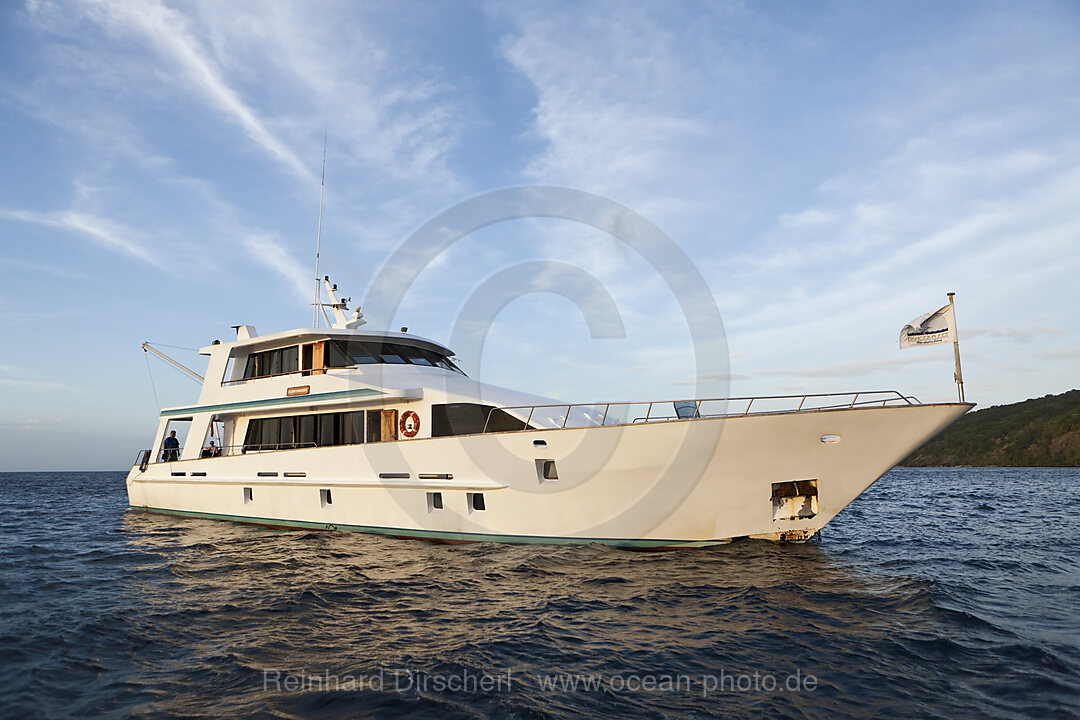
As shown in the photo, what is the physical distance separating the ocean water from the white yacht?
71cm

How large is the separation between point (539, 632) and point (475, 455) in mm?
4636

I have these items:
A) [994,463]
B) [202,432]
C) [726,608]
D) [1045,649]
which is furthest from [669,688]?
[994,463]

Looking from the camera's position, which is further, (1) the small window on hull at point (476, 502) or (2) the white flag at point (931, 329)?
(1) the small window on hull at point (476, 502)

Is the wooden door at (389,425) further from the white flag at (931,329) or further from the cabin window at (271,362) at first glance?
the white flag at (931,329)

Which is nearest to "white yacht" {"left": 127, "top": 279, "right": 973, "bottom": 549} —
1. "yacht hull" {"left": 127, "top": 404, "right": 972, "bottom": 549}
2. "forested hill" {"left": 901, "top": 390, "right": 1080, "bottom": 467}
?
"yacht hull" {"left": 127, "top": 404, "right": 972, "bottom": 549}

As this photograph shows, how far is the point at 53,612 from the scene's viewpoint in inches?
297

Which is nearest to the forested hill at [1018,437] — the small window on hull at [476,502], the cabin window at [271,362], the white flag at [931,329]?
the white flag at [931,329]

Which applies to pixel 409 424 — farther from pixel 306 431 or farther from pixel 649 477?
pixel 649 477

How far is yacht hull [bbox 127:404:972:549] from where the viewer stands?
930 centimetres

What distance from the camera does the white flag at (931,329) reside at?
9078 millimetres

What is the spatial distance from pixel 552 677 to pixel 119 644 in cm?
484

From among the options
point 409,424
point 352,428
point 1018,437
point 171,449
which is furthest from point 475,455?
point 1018,437

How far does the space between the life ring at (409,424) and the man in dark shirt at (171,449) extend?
9501 mm

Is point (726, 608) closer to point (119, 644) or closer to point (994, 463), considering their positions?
point (119, 644)
